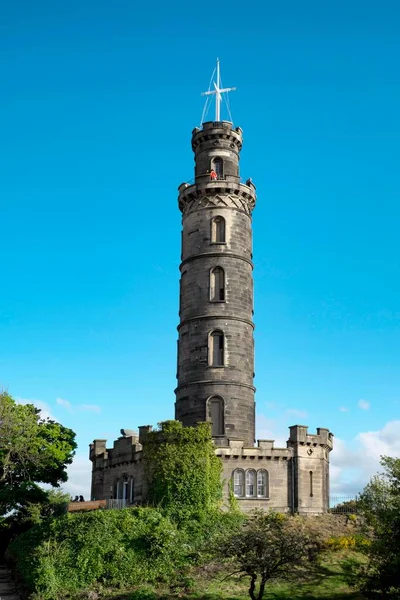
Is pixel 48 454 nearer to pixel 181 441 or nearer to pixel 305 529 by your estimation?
pixel 181 441

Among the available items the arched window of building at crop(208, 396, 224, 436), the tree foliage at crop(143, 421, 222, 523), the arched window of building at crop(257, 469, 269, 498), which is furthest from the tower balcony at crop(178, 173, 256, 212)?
the arched window of building at crop(257, 469, 269, 498)

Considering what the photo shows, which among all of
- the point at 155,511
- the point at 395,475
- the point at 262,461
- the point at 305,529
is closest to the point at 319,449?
the point at 262,461

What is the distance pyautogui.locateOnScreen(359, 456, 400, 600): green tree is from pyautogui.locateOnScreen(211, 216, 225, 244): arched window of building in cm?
2370

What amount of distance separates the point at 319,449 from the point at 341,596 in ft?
43.5

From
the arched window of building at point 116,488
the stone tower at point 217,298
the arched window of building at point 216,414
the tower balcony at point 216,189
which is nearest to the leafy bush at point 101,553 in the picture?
the arched window of building at point 116,488

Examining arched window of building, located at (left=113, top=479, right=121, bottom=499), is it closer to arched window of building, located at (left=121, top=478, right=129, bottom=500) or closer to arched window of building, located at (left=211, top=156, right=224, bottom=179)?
arched window of building, located at (left=121, top=478, right=129, bottom=500)

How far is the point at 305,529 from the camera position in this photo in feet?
139

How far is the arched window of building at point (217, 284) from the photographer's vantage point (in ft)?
173

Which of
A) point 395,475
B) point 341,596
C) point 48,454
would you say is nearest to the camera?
point 395,475

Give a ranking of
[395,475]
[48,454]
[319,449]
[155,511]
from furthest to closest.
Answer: [48,454]
[319,449]
[155,511]
[395,475]

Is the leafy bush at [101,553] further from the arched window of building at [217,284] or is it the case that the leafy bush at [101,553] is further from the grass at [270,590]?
the arched window of building at [217,284]

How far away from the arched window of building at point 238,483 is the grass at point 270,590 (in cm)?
830

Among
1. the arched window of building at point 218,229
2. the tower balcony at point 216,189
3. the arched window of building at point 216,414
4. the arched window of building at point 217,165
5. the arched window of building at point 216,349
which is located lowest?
the arched window of building at point 216,414

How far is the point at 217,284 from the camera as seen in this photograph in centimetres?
5294
